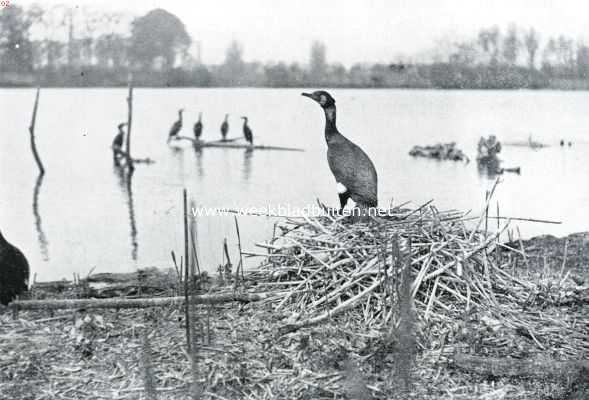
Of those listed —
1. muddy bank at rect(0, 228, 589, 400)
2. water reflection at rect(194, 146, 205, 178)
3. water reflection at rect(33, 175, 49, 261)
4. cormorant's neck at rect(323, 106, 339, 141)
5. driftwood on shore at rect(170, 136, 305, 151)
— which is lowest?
water reflection at rect(33, 175, 49, 261)

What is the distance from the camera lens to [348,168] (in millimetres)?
6359

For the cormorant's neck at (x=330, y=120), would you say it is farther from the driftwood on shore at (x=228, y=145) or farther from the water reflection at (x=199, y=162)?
the driftwood on shore at (x=228, y=145)

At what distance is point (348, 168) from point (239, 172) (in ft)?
33.5

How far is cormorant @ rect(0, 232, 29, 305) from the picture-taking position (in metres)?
4.90

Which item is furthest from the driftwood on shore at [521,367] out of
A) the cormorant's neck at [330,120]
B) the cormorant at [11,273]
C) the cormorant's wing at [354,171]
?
the cormorant at [11,273]

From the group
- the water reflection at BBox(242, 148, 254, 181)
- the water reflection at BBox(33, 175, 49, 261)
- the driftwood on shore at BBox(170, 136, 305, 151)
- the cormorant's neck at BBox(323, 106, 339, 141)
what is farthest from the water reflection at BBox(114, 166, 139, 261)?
the cormorant's neck at BBox(323, 106, 339, 141)

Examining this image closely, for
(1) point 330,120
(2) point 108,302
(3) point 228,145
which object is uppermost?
(1) point 330,120

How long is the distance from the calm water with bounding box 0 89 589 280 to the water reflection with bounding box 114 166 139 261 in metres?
0.05

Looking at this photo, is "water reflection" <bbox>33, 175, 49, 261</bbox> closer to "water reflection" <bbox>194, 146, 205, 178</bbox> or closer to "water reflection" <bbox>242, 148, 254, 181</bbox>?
"water reflection" <bbox>194, 146, 205, 178</bbox>

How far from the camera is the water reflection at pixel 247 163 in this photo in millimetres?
16047

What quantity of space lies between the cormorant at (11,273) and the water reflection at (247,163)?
10.4 metres

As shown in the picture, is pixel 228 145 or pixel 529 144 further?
pixel 529 144

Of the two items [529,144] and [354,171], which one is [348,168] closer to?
[354,171]

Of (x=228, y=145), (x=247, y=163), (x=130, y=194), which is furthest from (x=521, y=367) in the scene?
(x=228, y=145)
